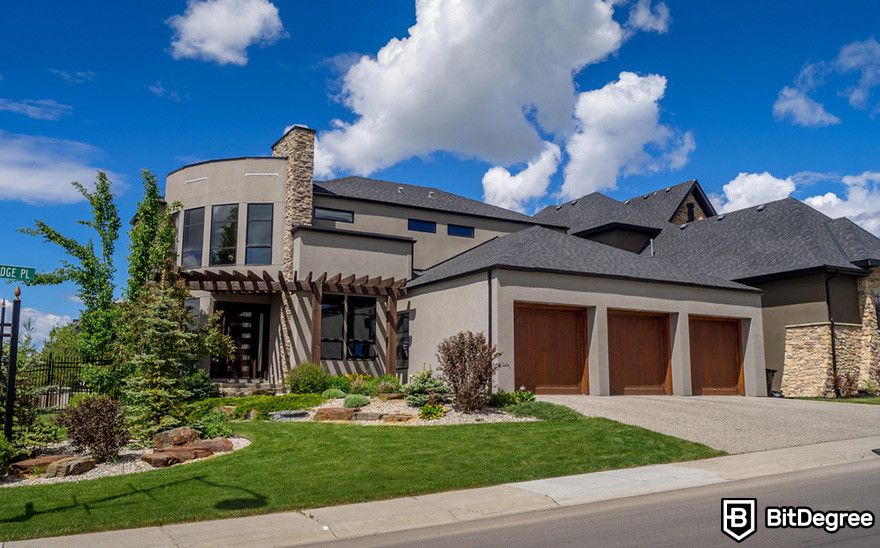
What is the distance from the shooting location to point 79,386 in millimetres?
24594

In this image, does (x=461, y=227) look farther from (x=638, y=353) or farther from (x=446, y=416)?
(x=446, y=416)

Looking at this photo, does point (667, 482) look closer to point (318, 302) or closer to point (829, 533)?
point (829, 533)

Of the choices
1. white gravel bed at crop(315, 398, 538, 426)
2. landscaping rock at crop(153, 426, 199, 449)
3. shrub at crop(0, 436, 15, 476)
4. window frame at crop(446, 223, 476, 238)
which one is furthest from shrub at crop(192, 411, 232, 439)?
window frame at crop(446, 223, 476, 238)

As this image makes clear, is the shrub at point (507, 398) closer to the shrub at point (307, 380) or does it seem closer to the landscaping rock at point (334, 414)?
the landscaping rock at point (334, 414)

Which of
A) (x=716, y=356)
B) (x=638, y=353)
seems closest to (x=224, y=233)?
(x=638, y=353)

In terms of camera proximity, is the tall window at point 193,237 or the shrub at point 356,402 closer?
the shrub at point 356,402

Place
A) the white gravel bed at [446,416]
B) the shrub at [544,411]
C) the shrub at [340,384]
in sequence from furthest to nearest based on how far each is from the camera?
the shrub at [340,384] → the shrub at [544,411] → the white gravel bed at [446,416]

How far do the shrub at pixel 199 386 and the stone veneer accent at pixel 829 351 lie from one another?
21.9 metres

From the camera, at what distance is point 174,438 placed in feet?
45.2

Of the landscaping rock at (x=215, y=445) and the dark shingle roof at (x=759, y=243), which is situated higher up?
the dark shingle roof at (x=759, y=243)

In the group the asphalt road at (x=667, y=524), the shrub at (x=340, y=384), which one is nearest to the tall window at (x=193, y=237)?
the shrub at (x=340, y=384)

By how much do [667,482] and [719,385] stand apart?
1487cm

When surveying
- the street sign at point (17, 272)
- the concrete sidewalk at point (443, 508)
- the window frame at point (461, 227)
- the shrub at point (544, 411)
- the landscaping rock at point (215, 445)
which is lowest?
the concrete sidewalk at point (443, 508)

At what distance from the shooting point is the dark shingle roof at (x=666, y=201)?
38500mm
